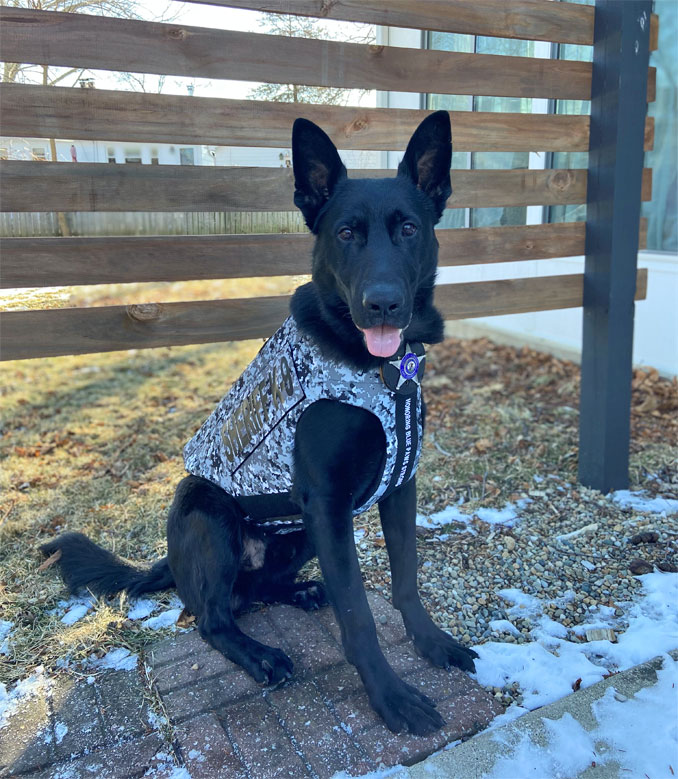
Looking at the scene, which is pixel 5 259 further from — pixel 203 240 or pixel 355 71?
pixel 355 71

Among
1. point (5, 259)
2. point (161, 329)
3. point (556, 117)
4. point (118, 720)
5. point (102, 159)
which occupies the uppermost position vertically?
point (556, 117)

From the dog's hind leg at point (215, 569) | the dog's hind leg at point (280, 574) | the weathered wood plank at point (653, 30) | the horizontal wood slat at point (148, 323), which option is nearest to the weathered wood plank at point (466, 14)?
the weathered wood plank at point (653, 30)

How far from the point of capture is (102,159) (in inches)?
104

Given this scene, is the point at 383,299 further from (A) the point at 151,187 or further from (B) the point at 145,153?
(B) the point at 145,153

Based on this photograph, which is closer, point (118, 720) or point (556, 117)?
point (118, 720)

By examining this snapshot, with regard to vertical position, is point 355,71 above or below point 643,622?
above

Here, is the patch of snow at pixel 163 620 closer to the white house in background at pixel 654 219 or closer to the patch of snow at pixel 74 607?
the patch of snow at pixel 74 607

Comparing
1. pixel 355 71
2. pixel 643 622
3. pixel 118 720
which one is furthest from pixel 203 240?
pixel 643 622

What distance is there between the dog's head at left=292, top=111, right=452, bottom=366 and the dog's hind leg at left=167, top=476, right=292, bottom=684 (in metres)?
0.74

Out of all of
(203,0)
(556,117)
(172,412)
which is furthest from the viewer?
(172,412)

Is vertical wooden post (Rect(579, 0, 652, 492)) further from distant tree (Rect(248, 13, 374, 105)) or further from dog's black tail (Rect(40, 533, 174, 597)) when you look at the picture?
dog's black tail (Rect(40, 533, 174, 597))

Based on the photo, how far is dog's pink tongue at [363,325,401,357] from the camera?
78.6 inches

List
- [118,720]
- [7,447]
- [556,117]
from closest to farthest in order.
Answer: [118,720] < [556,117] < [7,447]

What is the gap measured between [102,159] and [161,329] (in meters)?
0.73
